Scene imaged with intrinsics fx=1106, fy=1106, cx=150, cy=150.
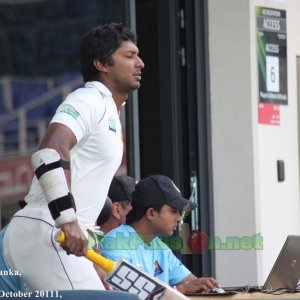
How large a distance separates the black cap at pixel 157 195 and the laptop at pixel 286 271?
540 mm

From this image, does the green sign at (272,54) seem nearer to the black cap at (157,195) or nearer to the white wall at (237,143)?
the white wall at (237,143)

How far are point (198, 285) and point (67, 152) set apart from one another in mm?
1793

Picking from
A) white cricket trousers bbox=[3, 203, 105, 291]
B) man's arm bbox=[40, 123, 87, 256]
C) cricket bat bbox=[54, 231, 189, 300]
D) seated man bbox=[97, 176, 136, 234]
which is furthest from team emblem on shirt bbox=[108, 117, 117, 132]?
seated man bbox=[97, 176, 136, 234]

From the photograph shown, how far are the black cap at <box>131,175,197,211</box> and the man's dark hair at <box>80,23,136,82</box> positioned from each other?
1.22m

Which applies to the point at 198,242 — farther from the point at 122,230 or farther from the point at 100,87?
the point at 100,87

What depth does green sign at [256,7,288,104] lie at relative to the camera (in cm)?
895

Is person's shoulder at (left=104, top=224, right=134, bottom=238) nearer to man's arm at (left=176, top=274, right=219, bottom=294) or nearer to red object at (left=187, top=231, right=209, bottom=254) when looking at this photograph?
man's arm at (left=176, top=274, right=219, bottom=294)

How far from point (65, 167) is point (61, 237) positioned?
11.8 inches

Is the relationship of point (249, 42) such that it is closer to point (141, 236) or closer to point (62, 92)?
point (62, 92)

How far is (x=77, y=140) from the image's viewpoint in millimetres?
4629

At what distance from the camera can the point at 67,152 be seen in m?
4.52

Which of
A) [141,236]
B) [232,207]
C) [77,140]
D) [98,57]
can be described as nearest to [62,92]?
[232,207]

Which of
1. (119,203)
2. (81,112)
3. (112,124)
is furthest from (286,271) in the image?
(81,112)

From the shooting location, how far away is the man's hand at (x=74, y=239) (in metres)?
4.32
